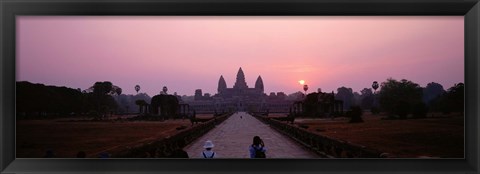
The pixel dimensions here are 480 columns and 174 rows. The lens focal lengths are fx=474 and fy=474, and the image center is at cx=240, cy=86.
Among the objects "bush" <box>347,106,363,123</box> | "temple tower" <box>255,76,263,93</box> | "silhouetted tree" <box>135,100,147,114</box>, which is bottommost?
"bush" <box>347,106,363,123</box>

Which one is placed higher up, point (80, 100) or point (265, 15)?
point (265, 15)

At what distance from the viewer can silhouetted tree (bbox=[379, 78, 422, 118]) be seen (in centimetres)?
600

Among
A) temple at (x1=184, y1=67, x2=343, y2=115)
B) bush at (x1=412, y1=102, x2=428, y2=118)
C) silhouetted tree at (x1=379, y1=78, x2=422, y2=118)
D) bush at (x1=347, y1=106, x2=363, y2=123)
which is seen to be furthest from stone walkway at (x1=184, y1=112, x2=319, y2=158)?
bush at (x1=412, y1=102, x2=428, y2=118)

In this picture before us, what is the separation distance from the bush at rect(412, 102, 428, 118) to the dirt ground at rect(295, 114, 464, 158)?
8 cm

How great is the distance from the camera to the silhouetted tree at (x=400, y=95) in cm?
600

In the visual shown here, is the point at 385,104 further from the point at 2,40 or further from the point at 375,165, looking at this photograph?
the point at 2,40

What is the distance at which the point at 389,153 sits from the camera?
548 cm

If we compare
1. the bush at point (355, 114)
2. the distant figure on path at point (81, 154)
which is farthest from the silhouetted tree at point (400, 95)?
the distant figure on path at point (81, 154)

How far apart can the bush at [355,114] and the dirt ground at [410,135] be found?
0.20 feet

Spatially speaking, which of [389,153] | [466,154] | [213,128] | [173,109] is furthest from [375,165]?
[213,128]

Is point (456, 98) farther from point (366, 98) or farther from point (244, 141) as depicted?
point (244, 141)

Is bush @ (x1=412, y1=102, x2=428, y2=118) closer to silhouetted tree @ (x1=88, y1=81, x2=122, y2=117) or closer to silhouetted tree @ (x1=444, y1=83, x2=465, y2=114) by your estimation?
silhouetted tree @ (x1=444, y1=83, x2=465, y2=114)

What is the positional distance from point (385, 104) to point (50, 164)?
4.27 m

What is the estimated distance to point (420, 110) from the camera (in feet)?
19.7
